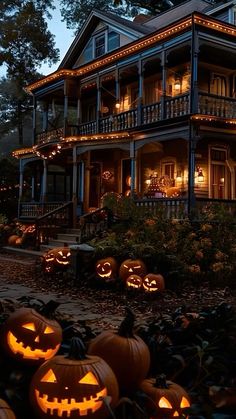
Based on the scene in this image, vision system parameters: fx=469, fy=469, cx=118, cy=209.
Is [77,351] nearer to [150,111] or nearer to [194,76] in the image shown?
[194,76]

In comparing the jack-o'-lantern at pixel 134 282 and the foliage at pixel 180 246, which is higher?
the foliage at pixel 180 246

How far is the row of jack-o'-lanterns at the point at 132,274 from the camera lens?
8555 mm

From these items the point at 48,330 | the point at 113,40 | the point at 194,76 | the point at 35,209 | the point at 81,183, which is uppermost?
the point at 113,40

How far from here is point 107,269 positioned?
373 inches

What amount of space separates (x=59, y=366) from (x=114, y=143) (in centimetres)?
1690

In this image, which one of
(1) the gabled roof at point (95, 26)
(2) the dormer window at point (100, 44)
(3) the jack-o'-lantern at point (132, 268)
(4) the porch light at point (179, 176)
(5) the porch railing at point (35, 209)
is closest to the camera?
(3) the jack-o'-lantern at point (132, 268)

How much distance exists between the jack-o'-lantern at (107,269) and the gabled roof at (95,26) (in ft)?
41.6

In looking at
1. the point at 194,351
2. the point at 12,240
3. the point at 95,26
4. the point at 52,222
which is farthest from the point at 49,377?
the point at 95,26

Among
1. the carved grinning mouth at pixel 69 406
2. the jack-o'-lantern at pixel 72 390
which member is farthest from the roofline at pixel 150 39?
the carved grinning mouth at pixel 69 406

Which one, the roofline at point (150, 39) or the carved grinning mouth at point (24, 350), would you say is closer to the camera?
the carved grinning mouth at point (24, 350)

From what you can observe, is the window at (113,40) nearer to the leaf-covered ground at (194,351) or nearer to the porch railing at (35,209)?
the porch railing at (35,209)

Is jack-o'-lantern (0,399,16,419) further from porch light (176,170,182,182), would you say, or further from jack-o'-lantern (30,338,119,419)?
porch light (176,170,182,182)

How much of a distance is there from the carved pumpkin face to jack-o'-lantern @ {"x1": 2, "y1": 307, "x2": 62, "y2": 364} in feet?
1.40

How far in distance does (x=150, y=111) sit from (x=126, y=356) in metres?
15.6
